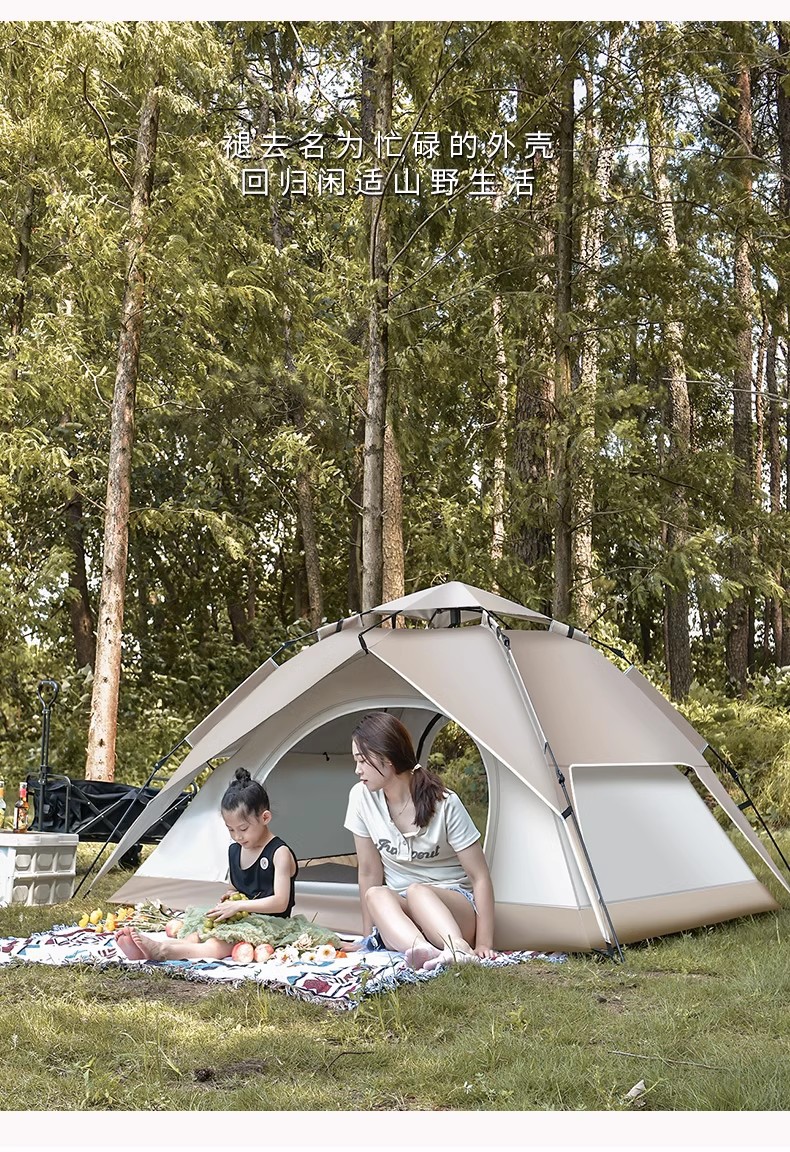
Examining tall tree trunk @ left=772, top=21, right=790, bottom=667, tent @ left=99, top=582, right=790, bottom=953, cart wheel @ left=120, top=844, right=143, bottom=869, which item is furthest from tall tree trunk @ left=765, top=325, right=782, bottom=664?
tent @ left=99, top=582, right=790, bottom=953

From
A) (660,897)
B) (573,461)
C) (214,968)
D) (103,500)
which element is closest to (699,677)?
(103,500)

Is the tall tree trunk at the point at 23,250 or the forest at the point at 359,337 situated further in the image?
the tall tree trunk at the point at 23,250

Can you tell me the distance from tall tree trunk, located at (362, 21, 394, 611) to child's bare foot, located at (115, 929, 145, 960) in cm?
372

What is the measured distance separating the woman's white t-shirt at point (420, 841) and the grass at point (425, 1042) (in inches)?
17.7

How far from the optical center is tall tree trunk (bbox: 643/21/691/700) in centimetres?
788

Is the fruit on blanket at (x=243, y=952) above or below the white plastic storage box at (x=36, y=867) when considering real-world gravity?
below

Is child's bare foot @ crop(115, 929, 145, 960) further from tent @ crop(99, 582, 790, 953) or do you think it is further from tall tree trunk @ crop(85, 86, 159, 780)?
tall tree trunk @ crop(85, 86, 159, 780)

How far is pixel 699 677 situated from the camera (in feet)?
57.6

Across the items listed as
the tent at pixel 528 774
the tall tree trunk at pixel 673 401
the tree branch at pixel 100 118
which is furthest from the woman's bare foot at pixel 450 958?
the tree branch at pixel 100 118

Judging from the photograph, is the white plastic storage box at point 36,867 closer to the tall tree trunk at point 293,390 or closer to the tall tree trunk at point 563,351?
the tall tree trunk at point 563,351

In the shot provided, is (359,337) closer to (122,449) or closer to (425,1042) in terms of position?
(122,449)

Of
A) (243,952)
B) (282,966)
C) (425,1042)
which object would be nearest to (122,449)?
(243,952)

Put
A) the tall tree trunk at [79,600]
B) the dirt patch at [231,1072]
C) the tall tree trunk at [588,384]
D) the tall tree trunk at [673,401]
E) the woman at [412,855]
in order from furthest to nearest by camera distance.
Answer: the tall tree trunk at [79,600] → the tall tree trunk at [673,401] → the tall tree trunk at [588,384] → the woman at [412,855] → the dirt patch at [231,1072]

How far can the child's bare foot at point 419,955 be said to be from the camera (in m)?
4.06
